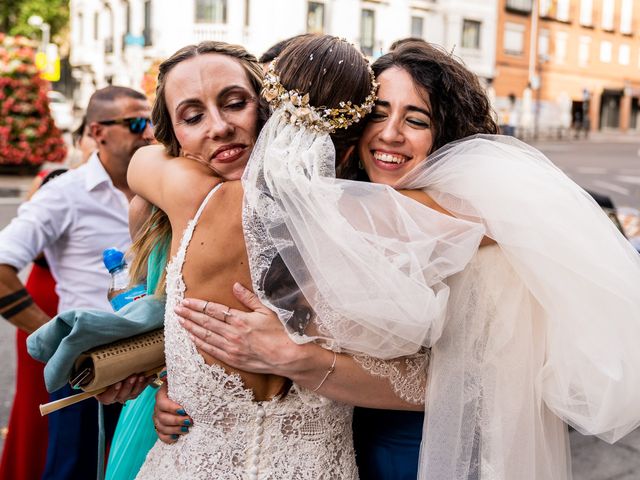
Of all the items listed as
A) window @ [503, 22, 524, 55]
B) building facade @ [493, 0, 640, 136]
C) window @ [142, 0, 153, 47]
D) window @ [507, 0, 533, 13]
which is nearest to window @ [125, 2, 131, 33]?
window @ [142, 0, 153, 47]

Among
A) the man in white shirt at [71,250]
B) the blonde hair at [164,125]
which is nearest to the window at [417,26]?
the man in white shirt at [71,250]

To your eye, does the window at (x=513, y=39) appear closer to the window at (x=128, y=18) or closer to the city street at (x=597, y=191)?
the city street at (x=597, y=191)

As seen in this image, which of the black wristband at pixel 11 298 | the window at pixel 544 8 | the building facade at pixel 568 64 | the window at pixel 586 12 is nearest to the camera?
the black wristband at pixel 11 298

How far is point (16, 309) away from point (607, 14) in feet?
150

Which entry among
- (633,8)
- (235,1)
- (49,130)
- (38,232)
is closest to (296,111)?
(38,232)

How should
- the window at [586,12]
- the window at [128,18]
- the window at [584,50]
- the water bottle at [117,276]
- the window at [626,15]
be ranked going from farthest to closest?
the window at [626,15] < the window at [584,50] < the window at [586,12] < the window at [128,18] < the water bottle at [117,276]

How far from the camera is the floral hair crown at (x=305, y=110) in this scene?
5.37 ft

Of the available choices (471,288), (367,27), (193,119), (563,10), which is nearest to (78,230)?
(193,119)

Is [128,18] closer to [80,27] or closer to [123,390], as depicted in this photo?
[80,27]

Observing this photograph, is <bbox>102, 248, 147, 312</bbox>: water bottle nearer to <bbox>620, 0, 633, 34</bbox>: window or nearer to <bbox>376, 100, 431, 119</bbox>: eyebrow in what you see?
<bbox>376, 100, 431, 119</bbox>: eyebrow

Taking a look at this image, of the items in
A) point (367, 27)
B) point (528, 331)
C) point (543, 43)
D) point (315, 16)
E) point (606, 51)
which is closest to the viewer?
point (528, 331)

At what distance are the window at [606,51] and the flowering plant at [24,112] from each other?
122 feet

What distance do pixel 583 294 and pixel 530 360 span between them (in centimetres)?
21

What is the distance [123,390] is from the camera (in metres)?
1.98
